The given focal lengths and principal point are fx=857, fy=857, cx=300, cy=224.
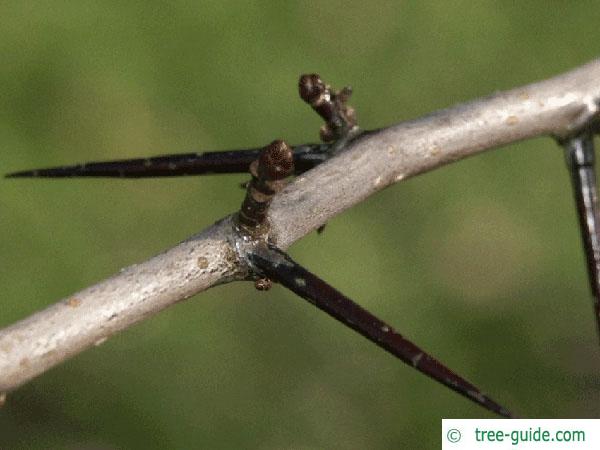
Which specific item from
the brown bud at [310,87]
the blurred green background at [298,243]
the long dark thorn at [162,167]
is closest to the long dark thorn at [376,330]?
the long dark thorn at [162,167]

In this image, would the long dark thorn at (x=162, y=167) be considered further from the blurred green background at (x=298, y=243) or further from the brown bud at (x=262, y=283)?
the blurred green background at (x=298, y=243)

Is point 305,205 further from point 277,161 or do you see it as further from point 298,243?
point 298,243

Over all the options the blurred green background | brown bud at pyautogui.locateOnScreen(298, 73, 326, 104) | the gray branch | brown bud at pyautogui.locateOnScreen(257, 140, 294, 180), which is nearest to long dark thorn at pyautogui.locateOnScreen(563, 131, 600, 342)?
the gray branch

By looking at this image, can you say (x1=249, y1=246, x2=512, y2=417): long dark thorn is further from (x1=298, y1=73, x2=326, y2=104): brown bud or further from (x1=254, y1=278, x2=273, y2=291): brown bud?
(x1=298, y1=73, x2=326, y2=104): brown bud

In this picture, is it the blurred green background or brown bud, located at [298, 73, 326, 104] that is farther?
the blurred green background

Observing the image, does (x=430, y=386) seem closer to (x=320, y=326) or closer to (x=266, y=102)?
(x=320, y=326)

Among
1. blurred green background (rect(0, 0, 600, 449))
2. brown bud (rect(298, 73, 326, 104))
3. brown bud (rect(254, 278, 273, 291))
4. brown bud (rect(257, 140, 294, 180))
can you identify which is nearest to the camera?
brown bud (rect(257, 140, 294, 180))
